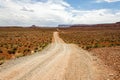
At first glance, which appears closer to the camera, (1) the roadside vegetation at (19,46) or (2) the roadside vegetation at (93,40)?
(1) the roadside vegetation at (19,46)

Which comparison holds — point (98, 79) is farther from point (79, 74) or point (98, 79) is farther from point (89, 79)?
point (79, 74)

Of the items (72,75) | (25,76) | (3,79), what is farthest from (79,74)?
(3,79)

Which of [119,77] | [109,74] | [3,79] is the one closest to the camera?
[3,79]

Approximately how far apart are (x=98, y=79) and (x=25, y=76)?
3744mm

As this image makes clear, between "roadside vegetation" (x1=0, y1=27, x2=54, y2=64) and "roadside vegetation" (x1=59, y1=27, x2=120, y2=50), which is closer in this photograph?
"roadside vegetation" (x1=0, y1=27, x2=54, y2=64)

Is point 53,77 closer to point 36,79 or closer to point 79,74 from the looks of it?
point 36,79

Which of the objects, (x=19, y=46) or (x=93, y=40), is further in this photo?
(x=93, y=40)

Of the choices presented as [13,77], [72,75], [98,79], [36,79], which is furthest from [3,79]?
[98,79]

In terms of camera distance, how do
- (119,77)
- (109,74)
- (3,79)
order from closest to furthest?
(3,79)
(119,77)
(109,74)

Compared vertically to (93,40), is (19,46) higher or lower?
higher

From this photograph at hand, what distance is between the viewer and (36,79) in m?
11.2

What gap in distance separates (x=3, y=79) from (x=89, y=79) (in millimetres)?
4237

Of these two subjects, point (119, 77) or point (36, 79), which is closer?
point (36, 79)

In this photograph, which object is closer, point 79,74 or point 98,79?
point 98,79
